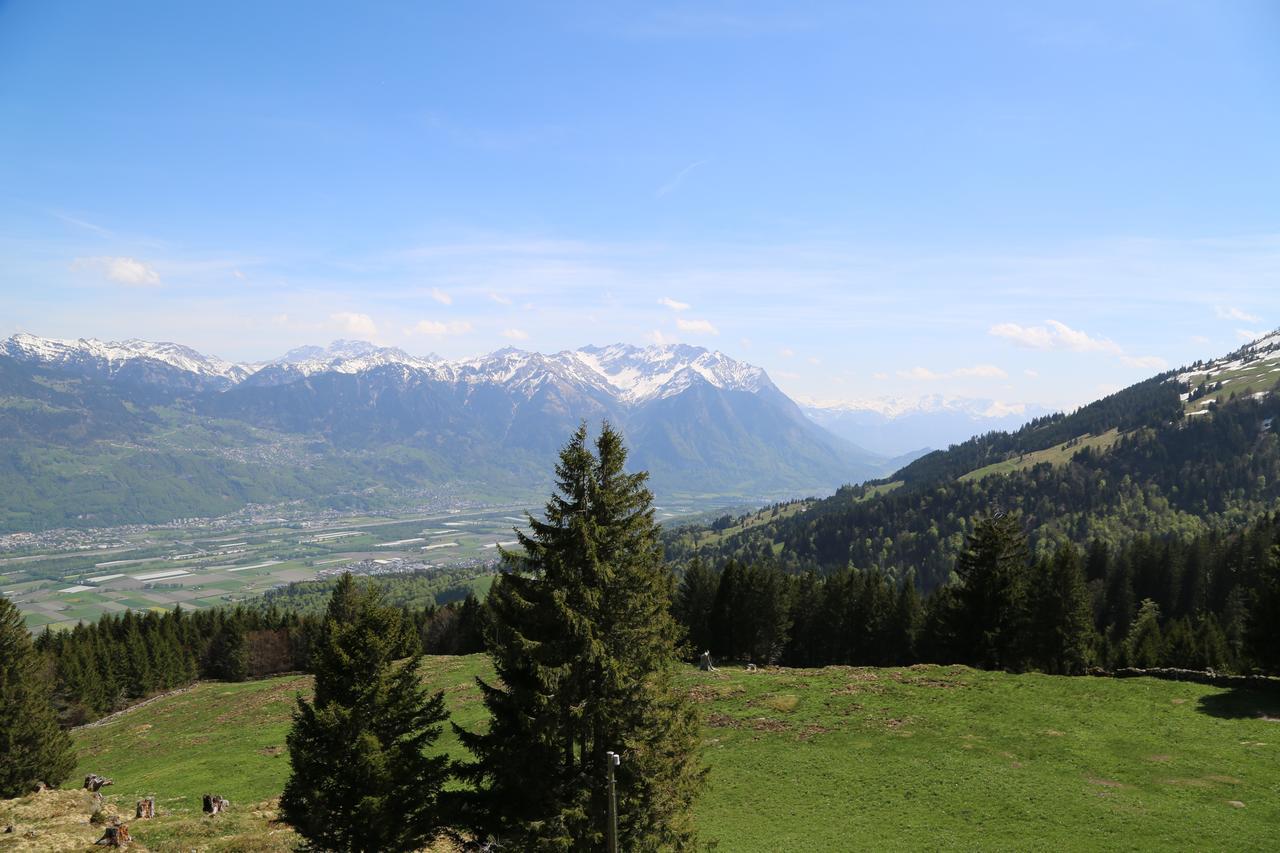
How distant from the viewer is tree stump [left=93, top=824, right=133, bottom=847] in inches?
1180

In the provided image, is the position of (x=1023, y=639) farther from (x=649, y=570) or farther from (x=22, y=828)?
(x=22, y=828)

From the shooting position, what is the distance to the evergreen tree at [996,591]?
5772cm

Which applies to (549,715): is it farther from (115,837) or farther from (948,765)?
(948,765)

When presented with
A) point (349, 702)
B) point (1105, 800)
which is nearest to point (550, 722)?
point (349, 702)

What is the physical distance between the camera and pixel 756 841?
30828 millimetres

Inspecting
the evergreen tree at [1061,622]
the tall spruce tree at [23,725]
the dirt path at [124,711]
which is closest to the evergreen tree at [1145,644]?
the evergreen tree at [1061,622]

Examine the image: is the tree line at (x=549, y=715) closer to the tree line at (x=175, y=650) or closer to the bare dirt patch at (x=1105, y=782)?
the bare dirt patch at (x=1105, y=782)

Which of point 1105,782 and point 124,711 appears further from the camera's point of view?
point 124,711

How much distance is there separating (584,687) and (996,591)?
165 feet

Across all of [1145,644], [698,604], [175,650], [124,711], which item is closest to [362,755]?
[698,604]

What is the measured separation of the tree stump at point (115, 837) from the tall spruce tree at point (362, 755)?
14.7 metres

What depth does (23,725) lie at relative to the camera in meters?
45.4

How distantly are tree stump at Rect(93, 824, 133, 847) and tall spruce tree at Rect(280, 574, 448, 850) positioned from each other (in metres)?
14.7

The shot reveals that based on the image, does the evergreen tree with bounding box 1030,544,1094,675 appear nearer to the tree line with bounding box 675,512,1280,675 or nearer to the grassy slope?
the tree line with bounding box 675,512,1280,675
